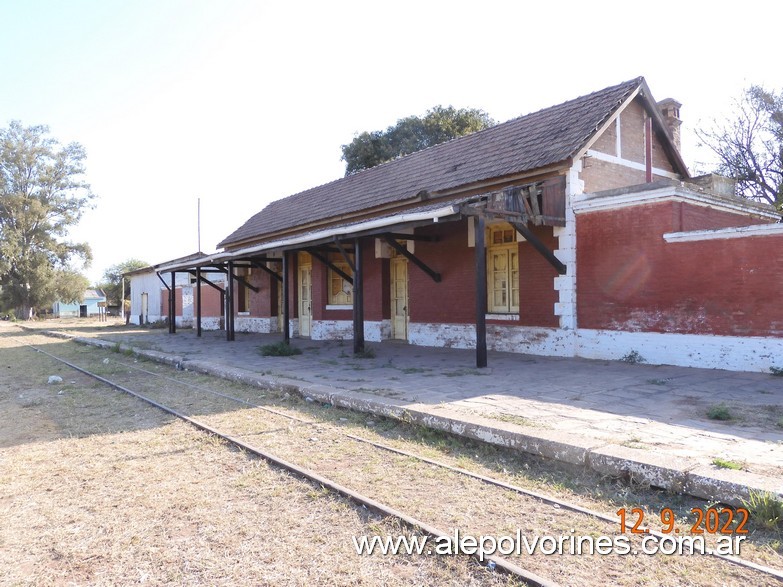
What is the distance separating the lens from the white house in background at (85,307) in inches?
2579

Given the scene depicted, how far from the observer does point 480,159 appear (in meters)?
13.0

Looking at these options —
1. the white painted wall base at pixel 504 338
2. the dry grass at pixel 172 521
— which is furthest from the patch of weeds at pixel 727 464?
the white painted wall base at pixel 504 338

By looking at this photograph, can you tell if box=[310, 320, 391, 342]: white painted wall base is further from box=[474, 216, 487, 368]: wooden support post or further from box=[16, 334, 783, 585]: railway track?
box=[16, 334, 783, 585]: railway track

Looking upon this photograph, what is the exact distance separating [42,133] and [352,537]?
170ft

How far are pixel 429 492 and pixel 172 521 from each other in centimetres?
182

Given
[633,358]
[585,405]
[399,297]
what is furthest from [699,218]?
[399,297]

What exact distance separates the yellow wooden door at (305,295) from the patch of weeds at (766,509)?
1551cm

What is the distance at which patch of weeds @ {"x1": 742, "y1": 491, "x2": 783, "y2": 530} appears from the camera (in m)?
3.13

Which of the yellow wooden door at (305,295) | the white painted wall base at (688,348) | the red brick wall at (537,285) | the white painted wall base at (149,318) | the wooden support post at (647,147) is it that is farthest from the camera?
the white painted wall base at (149,318)

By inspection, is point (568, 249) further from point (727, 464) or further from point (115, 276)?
point (115, 276)

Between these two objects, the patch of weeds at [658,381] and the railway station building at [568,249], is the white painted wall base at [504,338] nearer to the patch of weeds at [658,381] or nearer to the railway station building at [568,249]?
the railway station building at [568,249]

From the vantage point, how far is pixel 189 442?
5488 millimetres

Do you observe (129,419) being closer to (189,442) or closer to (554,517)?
(189,442)

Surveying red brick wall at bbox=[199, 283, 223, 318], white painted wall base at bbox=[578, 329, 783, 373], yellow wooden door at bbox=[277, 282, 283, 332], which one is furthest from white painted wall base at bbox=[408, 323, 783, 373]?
red brick wall at bbox=[199, 283, 223, 318]
